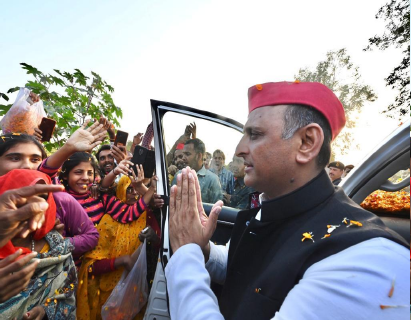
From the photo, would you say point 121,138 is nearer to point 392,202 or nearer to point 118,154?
point 118,154

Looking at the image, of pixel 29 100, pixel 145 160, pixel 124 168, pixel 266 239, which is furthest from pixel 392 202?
pixel 29 100

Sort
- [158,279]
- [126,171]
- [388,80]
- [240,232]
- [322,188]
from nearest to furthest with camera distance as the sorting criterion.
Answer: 1. [322,188]
2. [240,232]
3. [158,279]
4. [126,171]
5. [388,80]

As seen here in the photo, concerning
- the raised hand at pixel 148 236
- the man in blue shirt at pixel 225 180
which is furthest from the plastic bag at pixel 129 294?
the man in blue shirt at pixel 225 180

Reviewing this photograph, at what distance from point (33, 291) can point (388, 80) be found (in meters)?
14.0

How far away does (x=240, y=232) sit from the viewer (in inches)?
63.2

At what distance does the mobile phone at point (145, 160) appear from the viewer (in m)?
3.46

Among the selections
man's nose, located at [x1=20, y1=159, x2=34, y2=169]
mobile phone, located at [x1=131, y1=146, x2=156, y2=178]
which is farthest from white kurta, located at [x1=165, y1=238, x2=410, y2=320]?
mobile phone, located at [x1=131, y1=146, x2=156, y2=178]

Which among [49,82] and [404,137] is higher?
[49,82]

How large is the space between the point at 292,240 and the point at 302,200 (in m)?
0.20

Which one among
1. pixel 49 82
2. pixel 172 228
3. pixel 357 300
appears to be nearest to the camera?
pixel 357 300

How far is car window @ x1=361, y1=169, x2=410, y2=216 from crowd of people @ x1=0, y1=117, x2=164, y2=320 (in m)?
1.80

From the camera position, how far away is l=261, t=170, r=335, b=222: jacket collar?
4.26 ft

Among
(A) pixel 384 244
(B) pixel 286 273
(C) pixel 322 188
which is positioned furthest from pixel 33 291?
(A) pixel 384 244

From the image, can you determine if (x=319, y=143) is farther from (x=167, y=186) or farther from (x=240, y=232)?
(x=167, y=186)
